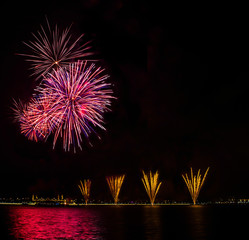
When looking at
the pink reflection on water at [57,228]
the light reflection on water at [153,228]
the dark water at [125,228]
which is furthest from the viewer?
the dark water at [125,228]

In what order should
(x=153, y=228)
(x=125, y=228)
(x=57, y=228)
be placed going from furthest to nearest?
(x=125, y=228), (x=153, y=228), (x=57, y=228)

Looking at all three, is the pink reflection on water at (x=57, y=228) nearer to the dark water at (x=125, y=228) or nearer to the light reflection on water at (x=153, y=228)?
the dark water at (x=125, y=228)

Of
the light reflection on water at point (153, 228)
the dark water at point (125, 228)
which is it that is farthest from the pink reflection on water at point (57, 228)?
the light reflection on water at point (153, 228)

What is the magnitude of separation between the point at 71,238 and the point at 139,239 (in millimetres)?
3915

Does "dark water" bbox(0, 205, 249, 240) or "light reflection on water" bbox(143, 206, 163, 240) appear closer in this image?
"light reflection on water" bbox(143, 206, 163, 240)

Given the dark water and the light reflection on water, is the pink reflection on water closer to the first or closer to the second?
the dark water

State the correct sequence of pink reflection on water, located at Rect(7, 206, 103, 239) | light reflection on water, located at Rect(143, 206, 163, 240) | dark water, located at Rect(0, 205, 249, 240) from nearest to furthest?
1. pink reflection on water, located at Rect(7, 206, 103, 239)
2. light reflection on water, located at Rect(143, 206, 163, 240)
3. dark water, located at Rect(0, 205, 249, 240)

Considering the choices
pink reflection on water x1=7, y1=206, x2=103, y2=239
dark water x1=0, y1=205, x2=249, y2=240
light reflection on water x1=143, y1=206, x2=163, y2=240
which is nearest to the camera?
pink reflection on water x1=7, y1=206, x2=103, y2=239

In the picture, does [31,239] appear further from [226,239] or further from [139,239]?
[226,239]

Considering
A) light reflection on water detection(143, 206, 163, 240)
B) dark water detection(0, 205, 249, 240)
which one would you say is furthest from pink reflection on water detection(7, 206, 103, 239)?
light reflection on water detection(143, 206, 163, 240)

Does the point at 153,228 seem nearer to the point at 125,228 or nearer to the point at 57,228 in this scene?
the point at 125,228

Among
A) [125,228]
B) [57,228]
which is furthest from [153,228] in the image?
[57,228]

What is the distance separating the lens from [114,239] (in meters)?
18.5

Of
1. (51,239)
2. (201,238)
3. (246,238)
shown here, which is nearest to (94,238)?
(51,239)
